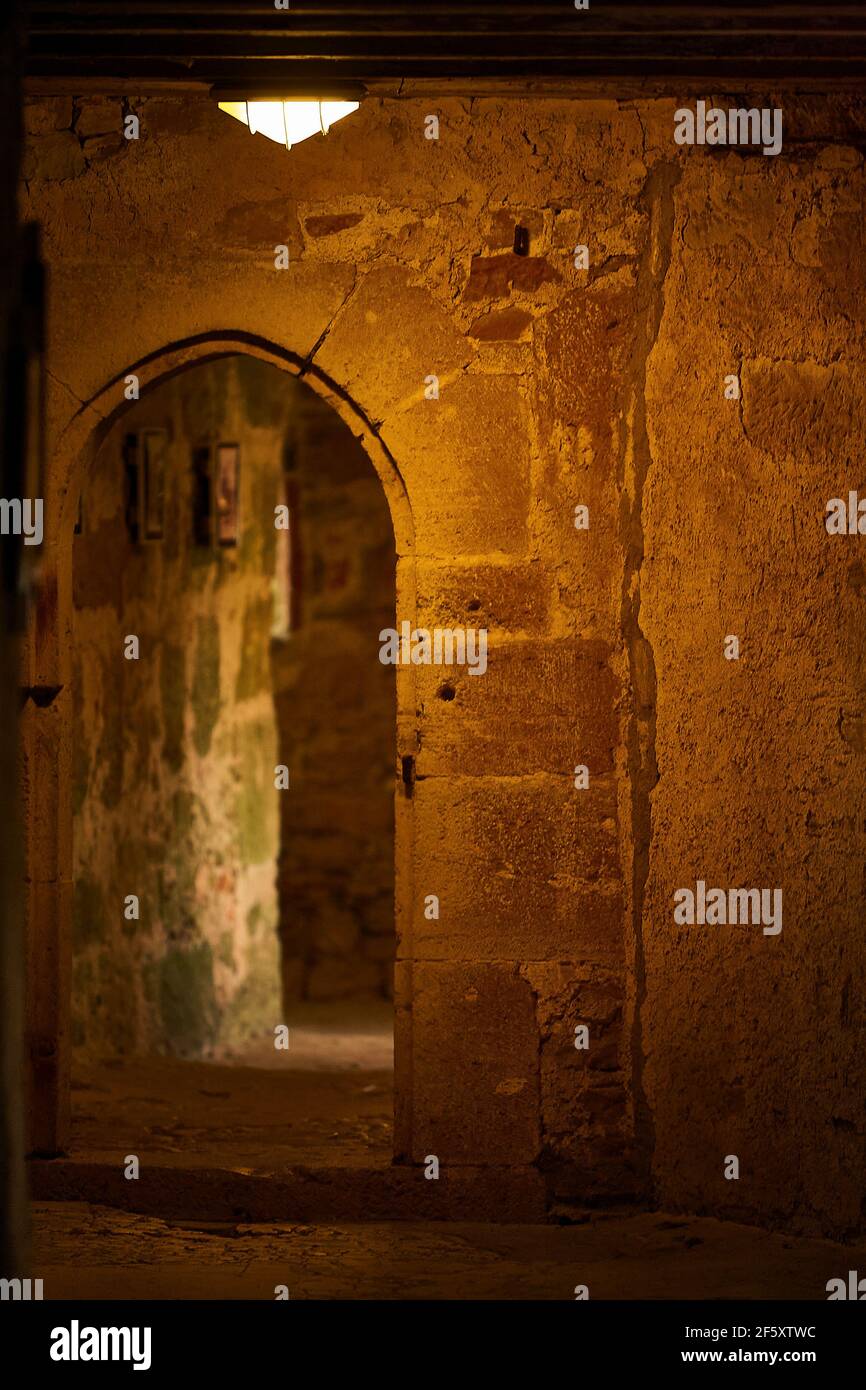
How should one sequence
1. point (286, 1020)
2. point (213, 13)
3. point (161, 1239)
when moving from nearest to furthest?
point (213, 13) → point (161, 1239) → point (286, 1020)

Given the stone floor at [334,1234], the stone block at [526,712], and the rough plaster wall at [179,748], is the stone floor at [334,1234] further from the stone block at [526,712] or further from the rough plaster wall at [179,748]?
the rough plaster wall at [179,748]

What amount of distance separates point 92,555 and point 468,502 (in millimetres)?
1984

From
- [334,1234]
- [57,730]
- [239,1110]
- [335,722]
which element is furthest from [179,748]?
[334,1234]

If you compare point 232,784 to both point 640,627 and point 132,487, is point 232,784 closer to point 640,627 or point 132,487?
point 132,487

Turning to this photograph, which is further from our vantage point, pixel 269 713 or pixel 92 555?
pixel 269 713

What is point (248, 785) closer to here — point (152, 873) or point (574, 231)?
point (152, 873)

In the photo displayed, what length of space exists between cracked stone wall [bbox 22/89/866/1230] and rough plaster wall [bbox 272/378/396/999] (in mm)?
4173

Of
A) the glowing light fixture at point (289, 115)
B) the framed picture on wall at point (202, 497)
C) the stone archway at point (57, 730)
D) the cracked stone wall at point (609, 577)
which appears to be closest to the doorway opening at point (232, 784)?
the framed picture on wall at point (202, 497)

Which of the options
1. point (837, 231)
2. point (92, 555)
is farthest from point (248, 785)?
point (837, 231)

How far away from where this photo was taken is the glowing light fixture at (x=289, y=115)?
402cm

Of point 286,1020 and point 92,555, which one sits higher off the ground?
point 92,555

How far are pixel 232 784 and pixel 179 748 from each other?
75cm

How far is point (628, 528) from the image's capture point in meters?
4.19

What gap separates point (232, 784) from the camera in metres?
7.30
